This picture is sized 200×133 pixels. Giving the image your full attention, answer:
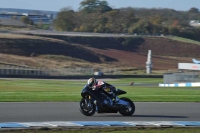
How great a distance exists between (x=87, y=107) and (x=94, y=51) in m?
81.9

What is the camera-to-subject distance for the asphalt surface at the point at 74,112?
15.7 meters

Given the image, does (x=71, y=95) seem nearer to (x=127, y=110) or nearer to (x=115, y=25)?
(x=127, y=110)

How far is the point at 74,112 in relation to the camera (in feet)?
56.7

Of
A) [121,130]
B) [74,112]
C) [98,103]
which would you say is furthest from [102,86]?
[121,130]

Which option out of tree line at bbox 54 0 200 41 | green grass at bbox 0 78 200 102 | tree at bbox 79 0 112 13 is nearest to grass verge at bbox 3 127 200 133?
green grass at bbox 0 78 200 102

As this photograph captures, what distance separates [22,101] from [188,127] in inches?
340

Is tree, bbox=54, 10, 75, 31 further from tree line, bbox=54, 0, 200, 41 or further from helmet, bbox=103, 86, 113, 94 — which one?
helmet, bbox=103, 86, 113, 94

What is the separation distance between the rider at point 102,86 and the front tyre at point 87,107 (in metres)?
0.46

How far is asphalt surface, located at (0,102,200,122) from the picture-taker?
15740 millimetres

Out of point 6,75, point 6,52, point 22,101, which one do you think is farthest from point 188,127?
point 6,52

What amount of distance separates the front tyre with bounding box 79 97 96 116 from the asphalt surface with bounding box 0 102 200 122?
0.53 ft

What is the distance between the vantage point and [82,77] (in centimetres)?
6234

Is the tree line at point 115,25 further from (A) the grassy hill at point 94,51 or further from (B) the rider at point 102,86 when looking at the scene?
(B) the rider at point 102,86

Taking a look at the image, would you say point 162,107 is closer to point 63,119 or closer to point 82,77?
point 63,119
